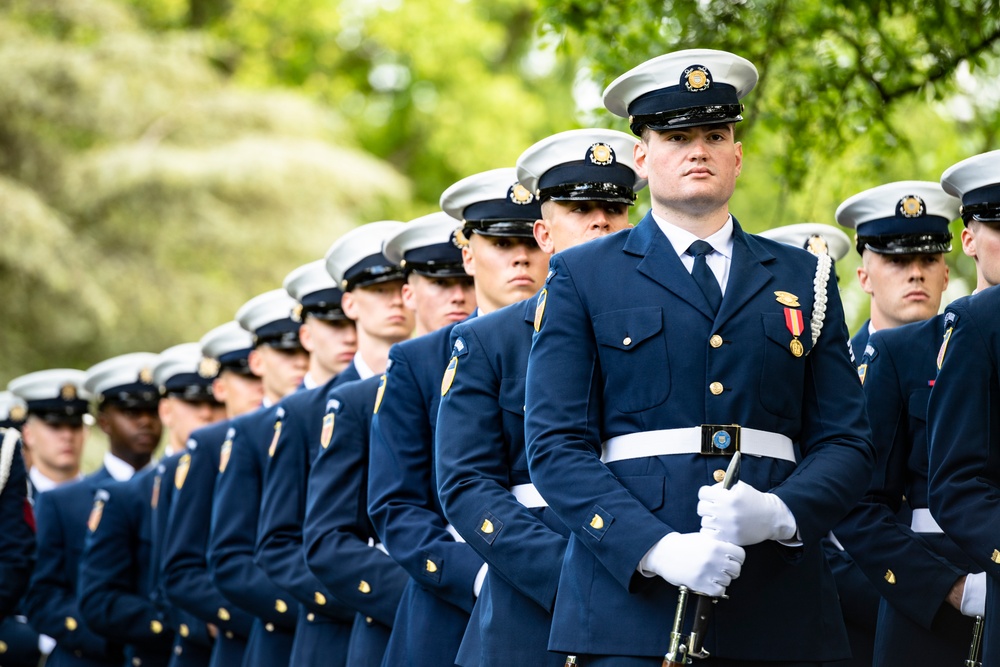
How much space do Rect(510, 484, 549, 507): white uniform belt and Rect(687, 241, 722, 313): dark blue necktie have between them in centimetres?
97

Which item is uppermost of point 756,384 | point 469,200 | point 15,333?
point 15,333

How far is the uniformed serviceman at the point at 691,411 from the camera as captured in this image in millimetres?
3600

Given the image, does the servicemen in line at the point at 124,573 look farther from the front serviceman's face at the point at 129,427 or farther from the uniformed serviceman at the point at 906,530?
the uniformed serviceman at the point at 906,530

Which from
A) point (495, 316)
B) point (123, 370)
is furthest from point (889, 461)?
point (123, 370)

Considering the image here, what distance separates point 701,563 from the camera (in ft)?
11.1

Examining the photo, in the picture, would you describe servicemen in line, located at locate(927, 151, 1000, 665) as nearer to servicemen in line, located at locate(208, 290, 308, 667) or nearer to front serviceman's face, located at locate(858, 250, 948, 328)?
front serviceman's face, located at locate(858, 250, 948, 328)

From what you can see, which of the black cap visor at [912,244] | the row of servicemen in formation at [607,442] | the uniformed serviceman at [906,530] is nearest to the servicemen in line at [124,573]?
the row of servicemen in formation at [607,442]

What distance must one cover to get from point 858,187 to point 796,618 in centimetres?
672

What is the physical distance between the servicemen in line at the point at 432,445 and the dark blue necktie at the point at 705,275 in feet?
4.69

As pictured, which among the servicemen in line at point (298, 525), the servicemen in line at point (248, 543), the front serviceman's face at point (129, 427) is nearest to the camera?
the servicemen in line at point (298, 525)

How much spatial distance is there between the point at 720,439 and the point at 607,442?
0.96ft

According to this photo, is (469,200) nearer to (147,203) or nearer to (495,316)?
(495,316)

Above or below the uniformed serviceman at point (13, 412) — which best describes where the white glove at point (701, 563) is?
below

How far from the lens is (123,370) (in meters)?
9.78
